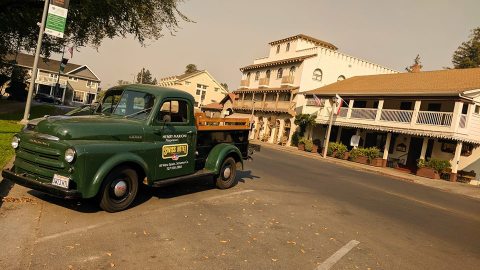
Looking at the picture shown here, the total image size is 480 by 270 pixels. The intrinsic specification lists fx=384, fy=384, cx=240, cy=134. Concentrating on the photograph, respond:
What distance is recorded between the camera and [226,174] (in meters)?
9.89

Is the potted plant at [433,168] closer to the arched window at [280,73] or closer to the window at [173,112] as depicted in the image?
the window at [173,112]

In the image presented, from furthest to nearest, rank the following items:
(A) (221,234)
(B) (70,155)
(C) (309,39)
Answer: (C) (309,39), (A) (221,234), (B) (70,155)

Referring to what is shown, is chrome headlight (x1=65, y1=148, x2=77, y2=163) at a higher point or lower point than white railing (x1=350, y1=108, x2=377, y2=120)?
lower

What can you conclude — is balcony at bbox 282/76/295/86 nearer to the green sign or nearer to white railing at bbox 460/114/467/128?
white railing at bbox 460/114/467/128

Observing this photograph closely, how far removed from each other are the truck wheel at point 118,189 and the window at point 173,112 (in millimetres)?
1273

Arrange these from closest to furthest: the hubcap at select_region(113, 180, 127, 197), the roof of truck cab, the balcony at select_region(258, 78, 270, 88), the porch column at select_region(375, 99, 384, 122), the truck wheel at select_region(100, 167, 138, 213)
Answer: the truck wheel at select_region(100, 167, 138, 213) → the hubcap at select_region(113, 180, 127, 197) → the roof of truck cab → the porch column at select_region(375, 99, 384, 122) → the balcony at select_region(258, 78, 270, 88)

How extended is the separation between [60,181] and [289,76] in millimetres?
41503

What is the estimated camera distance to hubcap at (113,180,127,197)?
658 cm

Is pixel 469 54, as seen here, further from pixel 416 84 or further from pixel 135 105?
pixel 135 105

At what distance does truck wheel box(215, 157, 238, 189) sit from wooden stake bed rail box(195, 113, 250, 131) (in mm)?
845

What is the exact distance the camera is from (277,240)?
6.38 m

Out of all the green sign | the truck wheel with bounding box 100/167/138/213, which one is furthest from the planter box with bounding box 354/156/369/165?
the truck wheel with bounding box 100/167/138/213

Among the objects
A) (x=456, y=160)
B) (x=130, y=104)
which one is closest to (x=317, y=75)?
(x=456, y=160)

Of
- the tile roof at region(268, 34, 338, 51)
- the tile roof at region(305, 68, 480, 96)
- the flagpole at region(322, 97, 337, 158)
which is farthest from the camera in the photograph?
the tile roof at region(268, 34, 338, 51)
